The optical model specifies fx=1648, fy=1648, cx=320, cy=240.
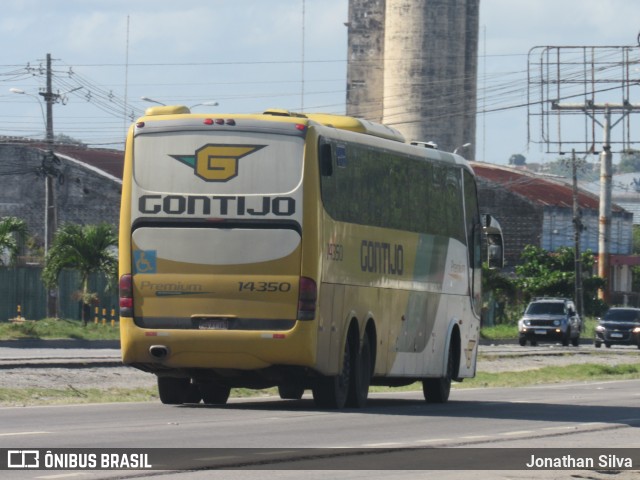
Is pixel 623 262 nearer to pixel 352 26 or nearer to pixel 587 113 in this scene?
pixel 587 113

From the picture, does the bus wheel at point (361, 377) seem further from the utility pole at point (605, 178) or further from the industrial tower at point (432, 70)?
the industrial tower at point (432, 70)

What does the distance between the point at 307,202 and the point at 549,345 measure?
46719 mm

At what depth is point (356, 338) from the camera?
920 inches

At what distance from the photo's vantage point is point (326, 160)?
2198 centimetres

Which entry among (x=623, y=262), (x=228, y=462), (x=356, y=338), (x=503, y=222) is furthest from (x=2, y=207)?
(x=228, y=462)

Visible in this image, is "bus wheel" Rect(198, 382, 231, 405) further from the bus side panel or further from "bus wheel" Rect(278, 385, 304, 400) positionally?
the bus side panel

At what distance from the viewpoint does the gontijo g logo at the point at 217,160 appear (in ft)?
70.6

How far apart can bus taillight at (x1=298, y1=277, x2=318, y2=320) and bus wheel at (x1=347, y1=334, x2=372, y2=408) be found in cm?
215

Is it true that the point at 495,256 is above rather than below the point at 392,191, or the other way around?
below

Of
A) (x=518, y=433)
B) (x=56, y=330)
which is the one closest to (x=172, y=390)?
(x=518, y=433)

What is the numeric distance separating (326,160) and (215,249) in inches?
77.8

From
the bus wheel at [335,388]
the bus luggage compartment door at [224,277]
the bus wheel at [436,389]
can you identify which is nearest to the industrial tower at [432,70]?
the bus wheel at [436,389]

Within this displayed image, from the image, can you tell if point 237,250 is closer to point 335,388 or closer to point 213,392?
point 335,388

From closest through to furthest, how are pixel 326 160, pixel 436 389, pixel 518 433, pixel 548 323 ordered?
1. pixel 518 433
2. pixel 326 160
3. pixel 436 389
4. pixel 548 323
